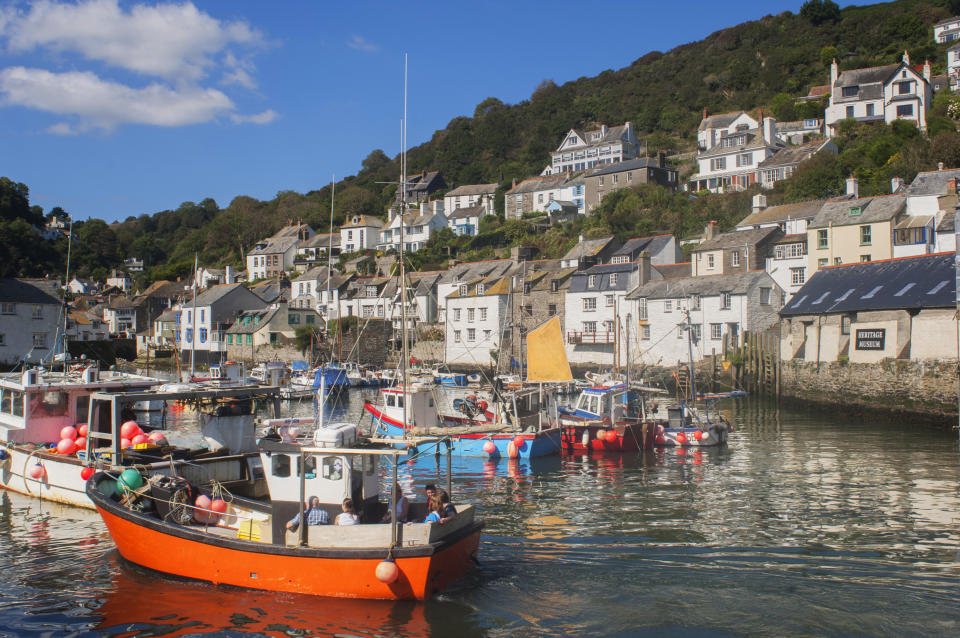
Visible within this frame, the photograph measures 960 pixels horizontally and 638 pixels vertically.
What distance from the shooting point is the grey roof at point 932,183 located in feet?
167

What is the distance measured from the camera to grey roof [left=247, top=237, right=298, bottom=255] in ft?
389

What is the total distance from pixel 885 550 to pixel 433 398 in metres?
19.2

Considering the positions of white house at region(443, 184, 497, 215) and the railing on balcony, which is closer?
the railing on balcony

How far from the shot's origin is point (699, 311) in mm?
57125

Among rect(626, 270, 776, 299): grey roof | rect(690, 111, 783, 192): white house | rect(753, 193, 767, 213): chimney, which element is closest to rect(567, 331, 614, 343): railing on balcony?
rect(626, 270, 776, 299): grey roof

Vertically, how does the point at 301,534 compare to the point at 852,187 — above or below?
below

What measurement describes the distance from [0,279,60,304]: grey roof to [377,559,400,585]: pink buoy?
61.6 meters

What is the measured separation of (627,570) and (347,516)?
5.90m

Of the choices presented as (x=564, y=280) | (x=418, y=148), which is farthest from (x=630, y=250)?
(x=418, y=148)

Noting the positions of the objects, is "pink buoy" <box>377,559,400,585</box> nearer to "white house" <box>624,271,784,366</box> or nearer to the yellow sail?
the yellow sail

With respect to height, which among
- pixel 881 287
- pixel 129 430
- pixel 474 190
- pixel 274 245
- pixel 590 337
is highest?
pixel 474 190

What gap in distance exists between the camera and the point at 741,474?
25.7 m

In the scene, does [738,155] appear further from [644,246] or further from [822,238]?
[822,238]

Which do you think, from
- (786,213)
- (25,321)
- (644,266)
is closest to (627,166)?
(786,213)
